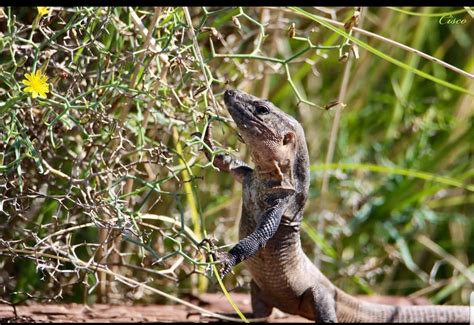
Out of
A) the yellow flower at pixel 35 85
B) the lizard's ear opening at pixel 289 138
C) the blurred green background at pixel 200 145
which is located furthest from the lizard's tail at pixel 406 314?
the yellow flower at pixel 35 85

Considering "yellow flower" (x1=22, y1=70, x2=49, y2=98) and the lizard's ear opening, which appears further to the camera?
the lizard's ear opening

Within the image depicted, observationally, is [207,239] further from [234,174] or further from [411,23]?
[411,23]

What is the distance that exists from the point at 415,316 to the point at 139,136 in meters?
1.60

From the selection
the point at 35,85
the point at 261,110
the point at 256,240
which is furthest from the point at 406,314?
the point at 35,85

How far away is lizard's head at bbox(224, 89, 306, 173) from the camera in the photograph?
3.37 meters

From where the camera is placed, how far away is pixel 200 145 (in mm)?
3512

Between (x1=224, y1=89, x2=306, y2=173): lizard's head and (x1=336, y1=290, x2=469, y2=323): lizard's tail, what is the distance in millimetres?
907

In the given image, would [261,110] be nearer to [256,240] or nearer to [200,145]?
[200,145]

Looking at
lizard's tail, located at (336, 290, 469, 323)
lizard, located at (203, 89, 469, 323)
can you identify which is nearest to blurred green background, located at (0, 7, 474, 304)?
lizard, located at (203, 89, 469, 323)

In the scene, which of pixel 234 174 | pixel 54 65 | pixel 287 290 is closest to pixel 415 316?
pixel 287 290

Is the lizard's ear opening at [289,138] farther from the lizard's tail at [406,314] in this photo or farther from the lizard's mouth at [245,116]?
the lizard's tail at [406,314]

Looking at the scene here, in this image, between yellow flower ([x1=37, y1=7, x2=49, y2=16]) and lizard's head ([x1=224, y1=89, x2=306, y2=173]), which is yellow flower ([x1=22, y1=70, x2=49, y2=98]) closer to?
yellow flower ([x1=37, y1=7, x2=49, y2=16])

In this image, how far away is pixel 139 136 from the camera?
3.41 metres
